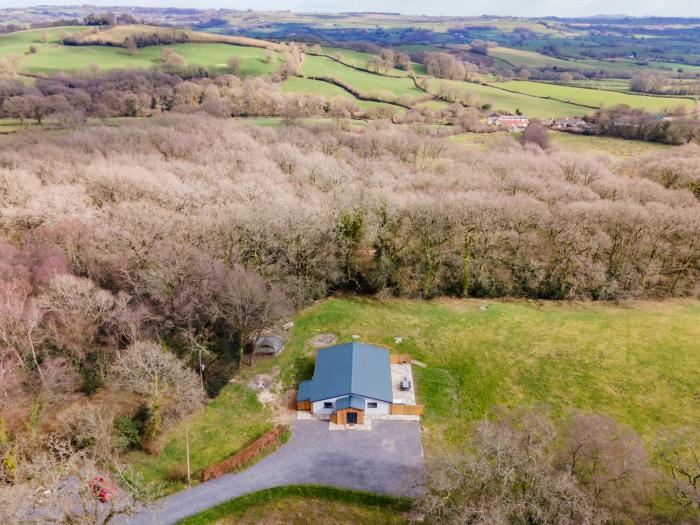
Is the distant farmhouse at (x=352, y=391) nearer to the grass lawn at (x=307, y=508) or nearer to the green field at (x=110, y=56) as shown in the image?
the grass lawn at (x=307, y=508)

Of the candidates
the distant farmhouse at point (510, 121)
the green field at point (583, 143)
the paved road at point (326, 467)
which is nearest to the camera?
the paved road at point (326, 467)

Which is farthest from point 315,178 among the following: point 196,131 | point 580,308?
point 580,308

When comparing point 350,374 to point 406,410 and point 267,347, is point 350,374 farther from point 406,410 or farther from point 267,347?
point 267,347

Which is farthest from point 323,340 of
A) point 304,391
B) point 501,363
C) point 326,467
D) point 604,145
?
point 604,145

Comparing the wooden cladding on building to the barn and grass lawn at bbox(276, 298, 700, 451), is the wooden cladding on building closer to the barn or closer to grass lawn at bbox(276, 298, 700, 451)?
the barn

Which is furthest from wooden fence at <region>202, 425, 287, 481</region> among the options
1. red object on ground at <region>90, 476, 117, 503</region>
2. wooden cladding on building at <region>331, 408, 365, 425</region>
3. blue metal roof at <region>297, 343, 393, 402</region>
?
red object on ground at <region>90, 476, 117, 503</region>

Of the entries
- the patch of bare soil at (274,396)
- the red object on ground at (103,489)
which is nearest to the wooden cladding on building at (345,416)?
the patch of bare soil at (274,396)
